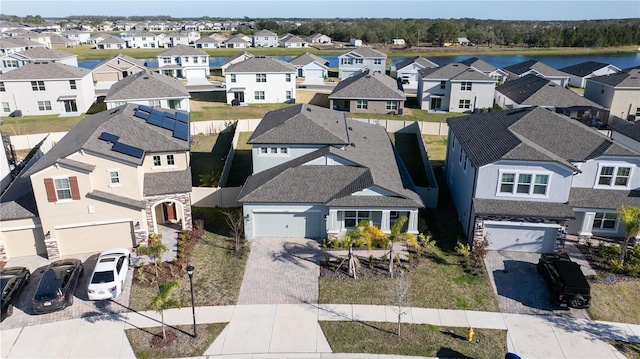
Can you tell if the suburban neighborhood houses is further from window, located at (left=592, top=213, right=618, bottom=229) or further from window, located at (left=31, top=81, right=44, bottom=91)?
window, located at (left=31, top=81, right=44, bottom=91)

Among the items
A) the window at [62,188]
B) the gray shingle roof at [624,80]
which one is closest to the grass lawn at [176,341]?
the window at [62,188]

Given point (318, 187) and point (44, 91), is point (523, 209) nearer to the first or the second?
point (318, 187)

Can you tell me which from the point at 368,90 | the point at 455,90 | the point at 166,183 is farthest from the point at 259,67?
the point at 166,183

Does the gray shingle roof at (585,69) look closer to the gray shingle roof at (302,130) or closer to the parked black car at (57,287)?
the gray shingle roof at (302,130)

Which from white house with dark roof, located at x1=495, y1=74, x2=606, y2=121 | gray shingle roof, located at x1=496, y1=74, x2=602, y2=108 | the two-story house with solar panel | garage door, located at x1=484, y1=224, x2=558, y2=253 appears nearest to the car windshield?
the two-story house with solar panel

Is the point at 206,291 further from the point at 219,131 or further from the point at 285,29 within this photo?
the point at 285,29

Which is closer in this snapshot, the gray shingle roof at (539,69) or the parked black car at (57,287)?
the parked black car at (57,287)
